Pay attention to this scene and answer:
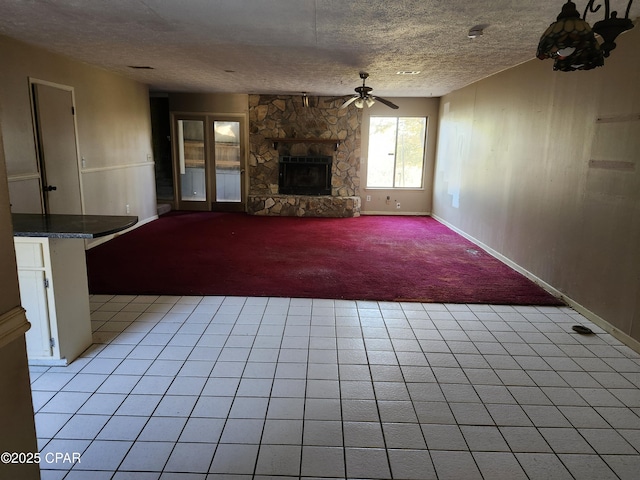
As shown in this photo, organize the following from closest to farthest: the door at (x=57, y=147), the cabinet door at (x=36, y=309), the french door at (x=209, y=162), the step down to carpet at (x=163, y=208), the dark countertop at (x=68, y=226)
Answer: the dark countertop at (x=68, y=226)
the cabinet door at (x=36, y=309)
the door at (x=57, y=147)
the step down to carpet at (x=163, y=208)
the french door at (x=209, y=162)

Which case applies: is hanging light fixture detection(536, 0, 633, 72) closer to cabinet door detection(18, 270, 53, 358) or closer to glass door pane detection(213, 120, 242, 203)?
cabinet door detection(18, 270, 53, 358)

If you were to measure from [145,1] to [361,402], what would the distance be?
2.95 metres

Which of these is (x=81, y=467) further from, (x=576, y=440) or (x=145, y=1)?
(x=145, y=1)

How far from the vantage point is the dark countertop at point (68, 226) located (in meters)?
2.46

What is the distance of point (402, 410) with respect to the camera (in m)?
2.32

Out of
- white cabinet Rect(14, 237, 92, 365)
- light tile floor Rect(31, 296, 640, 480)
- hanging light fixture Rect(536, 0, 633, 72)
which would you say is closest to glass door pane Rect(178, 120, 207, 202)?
light tile floor Rect(31, 296, 640, 480)

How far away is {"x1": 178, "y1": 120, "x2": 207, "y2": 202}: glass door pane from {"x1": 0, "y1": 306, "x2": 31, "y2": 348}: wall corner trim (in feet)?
25.1

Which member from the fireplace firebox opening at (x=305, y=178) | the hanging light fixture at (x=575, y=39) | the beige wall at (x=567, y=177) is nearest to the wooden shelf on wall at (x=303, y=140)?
the fireplace firebox opening at (x=305, y=178)

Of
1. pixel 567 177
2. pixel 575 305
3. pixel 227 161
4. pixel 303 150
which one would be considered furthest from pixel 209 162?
pixel 575 305

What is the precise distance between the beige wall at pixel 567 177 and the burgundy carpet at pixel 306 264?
1.26ft

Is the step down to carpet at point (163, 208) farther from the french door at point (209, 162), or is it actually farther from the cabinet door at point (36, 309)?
the cabinet door at point (36, 309)

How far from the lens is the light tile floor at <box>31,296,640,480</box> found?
1937 mm

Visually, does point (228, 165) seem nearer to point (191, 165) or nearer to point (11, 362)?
point (191, 165)

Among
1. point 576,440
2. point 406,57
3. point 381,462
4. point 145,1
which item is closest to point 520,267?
point 406,57
